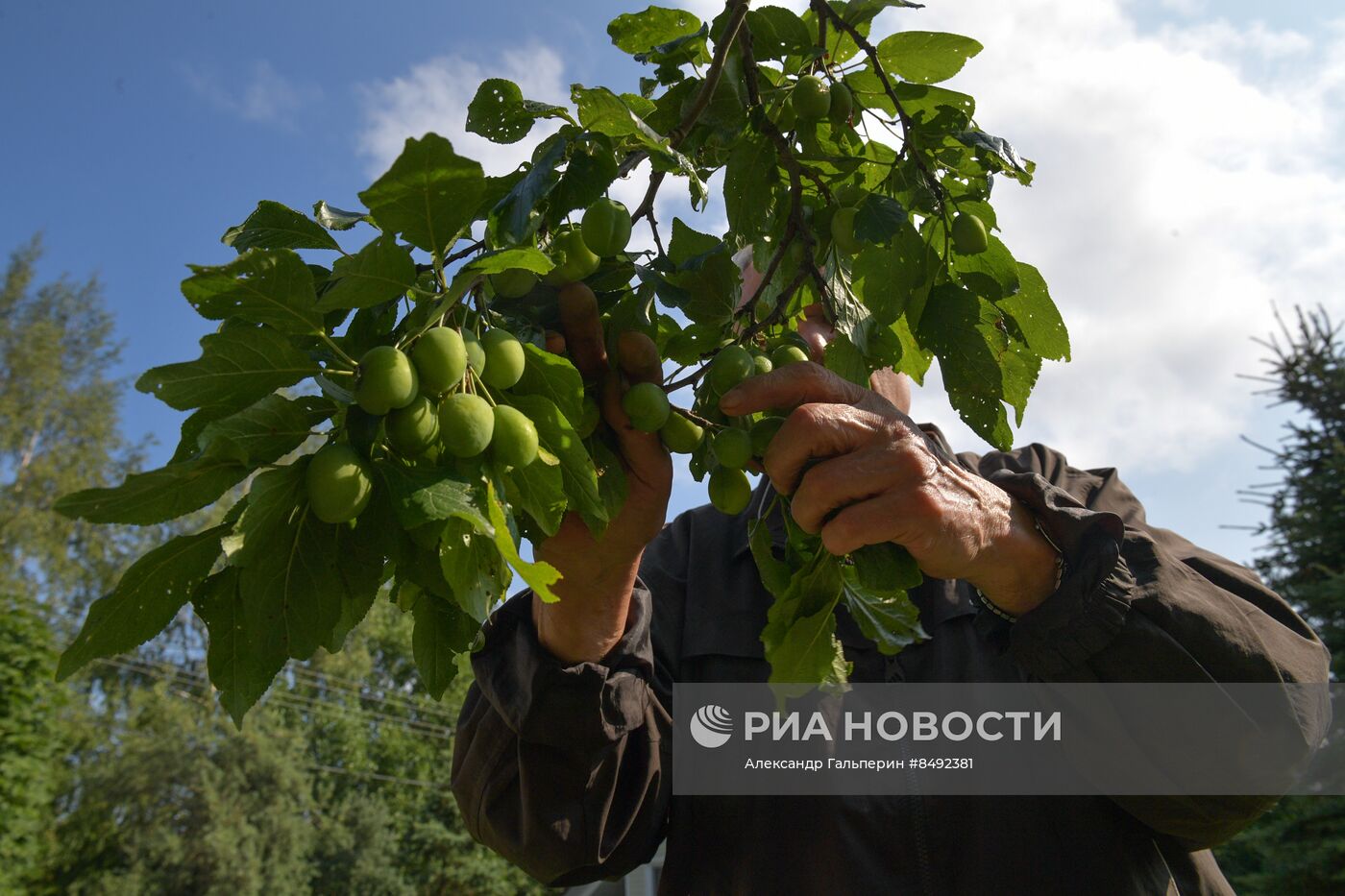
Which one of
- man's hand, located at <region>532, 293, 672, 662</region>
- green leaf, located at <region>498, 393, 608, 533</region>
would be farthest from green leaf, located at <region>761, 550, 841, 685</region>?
green leaf, located at <region>498, 393, 608, 533</region>

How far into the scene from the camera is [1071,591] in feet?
4.79

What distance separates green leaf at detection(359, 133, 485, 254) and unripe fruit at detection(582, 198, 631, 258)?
0.69 ft

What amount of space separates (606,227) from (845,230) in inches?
13.6

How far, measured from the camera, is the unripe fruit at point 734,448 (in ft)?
3.89

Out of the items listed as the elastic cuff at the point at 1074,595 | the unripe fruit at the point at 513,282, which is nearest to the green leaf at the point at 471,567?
the unripe fruit at the point at 513,282

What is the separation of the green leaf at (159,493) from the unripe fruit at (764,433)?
61cm

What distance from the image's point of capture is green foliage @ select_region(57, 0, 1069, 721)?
825 millimetres

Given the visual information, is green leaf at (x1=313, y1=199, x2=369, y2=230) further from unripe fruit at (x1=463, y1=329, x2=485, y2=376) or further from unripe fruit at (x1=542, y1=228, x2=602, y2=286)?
unripe fruit at (x1=463, y1=329, x2=485, y2=376)

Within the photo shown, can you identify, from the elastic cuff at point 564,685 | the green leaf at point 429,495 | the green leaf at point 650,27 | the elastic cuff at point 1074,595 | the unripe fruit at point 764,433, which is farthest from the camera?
the elastic cuff at point 564,685

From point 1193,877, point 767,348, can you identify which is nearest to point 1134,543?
point 1193,877

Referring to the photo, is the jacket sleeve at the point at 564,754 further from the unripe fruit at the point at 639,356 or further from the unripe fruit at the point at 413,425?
the unripe fruit at the point at 413,425

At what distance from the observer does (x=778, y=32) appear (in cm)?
130

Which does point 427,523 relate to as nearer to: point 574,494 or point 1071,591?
point 574,494

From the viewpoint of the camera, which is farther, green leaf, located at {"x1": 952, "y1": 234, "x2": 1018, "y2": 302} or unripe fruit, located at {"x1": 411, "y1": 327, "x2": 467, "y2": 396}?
green leaf, located at {"x1": 952, "y1": 234, "x2": 1018, "y2": 302}
